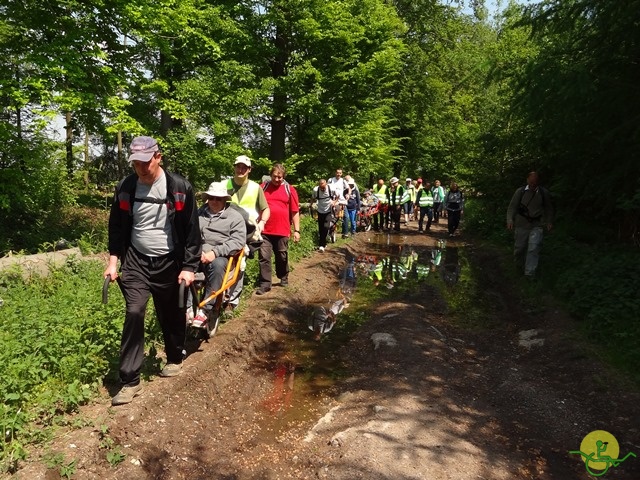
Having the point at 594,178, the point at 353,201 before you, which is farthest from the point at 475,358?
the point at 353,201

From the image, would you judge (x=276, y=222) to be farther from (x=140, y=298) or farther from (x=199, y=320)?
(x=140, y=298)

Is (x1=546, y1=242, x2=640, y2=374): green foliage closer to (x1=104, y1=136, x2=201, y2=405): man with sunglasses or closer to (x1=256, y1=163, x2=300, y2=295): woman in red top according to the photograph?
(x1=256, y1=163, x2=300, y2=295): woman in red top

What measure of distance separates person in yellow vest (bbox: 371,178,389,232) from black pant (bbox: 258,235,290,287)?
10.1m

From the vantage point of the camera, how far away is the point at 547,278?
352 inches

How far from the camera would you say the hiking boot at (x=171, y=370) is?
4.72 metres

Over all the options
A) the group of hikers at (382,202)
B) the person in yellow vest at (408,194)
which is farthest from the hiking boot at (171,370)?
the person in yellow vest at (408,194)

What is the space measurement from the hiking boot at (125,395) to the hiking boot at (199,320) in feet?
4.04

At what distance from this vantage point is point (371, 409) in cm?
457

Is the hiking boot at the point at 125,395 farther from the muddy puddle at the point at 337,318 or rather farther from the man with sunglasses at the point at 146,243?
the muddy puddle at the point at 337,318

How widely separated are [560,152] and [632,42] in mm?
3132

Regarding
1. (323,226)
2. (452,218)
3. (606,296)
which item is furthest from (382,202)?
(606,296)

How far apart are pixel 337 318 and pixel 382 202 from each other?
36.5 feet

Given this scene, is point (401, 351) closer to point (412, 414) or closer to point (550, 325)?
point (412, 414)

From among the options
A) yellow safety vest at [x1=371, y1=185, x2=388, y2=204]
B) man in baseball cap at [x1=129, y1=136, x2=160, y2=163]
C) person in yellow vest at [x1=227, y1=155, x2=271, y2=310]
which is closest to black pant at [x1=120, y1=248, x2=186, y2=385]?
man in baseball cap at [x1=129, y1=136, x2=160, y2=163]
